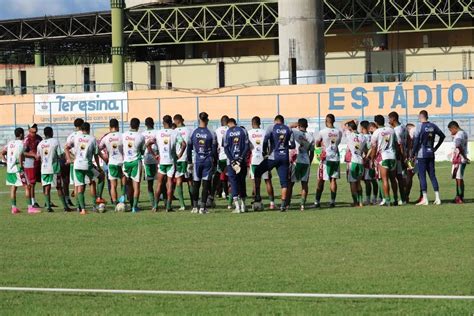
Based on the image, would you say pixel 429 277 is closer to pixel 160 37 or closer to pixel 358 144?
pixel 358 144

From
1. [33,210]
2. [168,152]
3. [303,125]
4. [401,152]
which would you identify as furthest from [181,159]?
[401,152]

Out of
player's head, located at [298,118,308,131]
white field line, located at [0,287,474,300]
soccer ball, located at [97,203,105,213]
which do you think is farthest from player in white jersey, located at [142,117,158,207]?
white field line, located at [0,287,474,300]

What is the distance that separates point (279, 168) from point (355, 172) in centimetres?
187

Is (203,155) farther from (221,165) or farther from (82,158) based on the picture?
(82,158)

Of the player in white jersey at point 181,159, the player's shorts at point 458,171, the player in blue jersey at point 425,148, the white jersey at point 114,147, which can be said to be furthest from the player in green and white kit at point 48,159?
the player's shorts at point 458,171

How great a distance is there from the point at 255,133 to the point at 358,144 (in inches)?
91.6

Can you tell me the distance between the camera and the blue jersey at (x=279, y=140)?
2266 centimetres

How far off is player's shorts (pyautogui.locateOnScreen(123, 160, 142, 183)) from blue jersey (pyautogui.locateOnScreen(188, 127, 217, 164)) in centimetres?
159

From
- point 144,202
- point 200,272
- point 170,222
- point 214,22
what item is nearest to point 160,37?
point 214,22

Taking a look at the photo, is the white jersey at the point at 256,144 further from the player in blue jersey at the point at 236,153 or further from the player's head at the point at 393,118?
the player's head at the point at 393,118

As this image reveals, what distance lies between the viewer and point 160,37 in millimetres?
75938

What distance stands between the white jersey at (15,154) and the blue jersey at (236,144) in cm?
484

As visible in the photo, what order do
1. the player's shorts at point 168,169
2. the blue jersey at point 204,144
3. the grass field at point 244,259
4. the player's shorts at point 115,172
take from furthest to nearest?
the player's shorts at point 115,172
the player's shorts at point 168,169
the blue jersey at point 204,144
the grass field at point 244,259

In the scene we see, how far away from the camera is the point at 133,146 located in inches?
920
